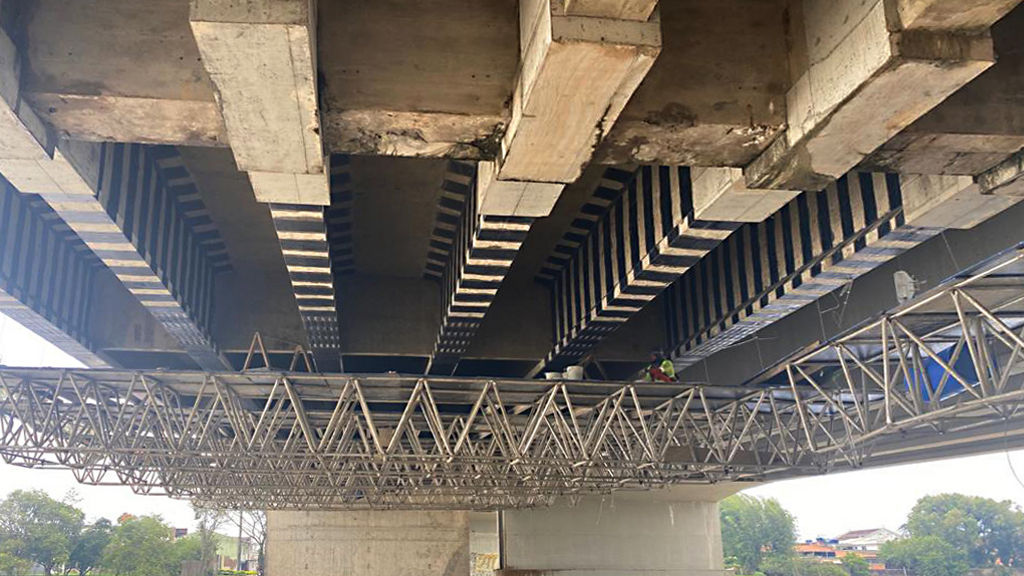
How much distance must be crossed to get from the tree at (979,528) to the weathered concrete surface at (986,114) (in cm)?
9527

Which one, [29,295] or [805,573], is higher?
[29,295]

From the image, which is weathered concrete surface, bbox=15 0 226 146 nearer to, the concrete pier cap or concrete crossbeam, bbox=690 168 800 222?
concrete crossbeam, bbox=690 168 800 222

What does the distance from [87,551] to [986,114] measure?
78.5 meters

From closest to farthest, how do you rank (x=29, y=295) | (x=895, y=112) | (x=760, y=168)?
(x=895, y=112) < (x=760, y=168) < (x=29, y=295)

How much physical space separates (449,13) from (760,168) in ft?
9.23

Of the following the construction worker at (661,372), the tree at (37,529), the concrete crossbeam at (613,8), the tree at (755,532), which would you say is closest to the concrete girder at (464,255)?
the concrete crossbeam at (613,8)

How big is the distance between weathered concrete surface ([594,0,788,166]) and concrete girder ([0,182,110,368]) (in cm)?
913

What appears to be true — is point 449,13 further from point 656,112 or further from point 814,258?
point 814,258

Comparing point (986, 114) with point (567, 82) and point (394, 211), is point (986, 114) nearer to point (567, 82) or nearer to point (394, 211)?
point (567, 82)

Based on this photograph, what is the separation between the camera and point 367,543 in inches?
1302

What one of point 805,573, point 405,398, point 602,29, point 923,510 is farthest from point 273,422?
point 923,510

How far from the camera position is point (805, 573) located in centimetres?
9138

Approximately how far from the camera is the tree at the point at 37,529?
210 feet

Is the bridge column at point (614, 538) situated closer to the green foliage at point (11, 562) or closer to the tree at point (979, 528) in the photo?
the green foliage at point (11, 562)
